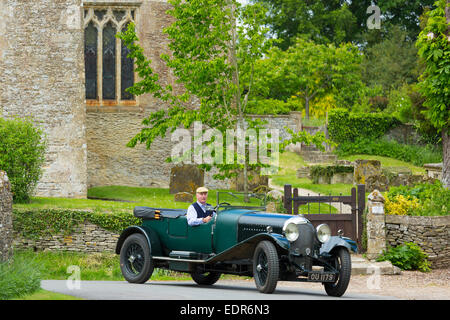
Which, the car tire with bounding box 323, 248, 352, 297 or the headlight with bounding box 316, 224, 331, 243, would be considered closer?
the car tire with bounding box 323, 248, 352, 297

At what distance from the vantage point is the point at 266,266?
35.5 ft

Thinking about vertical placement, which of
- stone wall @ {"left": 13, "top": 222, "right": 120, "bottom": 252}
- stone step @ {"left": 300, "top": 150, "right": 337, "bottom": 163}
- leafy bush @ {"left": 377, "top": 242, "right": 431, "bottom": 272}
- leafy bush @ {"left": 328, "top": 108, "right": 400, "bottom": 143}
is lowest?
leafy bush @ {"left": 377, "top": 242, "right": 431, "bottom": 272}

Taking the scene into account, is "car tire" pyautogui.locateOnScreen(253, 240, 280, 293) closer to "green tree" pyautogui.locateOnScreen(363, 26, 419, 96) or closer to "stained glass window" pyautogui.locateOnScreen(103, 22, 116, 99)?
"stained glass window" pyautogui.locateOnScreen(103, 22, 116, 99)

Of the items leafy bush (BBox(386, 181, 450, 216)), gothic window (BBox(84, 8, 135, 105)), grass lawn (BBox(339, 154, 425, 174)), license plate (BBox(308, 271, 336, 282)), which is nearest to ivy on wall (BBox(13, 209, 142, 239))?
leafy bush (BBox(386, 181, 450, 216))

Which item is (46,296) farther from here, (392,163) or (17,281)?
(392,163)

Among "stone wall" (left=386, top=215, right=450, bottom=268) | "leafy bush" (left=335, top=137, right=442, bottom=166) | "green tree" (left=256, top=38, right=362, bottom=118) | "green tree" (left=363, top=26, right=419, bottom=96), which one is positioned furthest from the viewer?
"green tree" (left=363, top=26, right=419, bottom=96)

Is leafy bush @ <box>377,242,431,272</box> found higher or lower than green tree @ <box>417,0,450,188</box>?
lower

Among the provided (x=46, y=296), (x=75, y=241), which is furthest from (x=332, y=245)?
(x=75, y=241)

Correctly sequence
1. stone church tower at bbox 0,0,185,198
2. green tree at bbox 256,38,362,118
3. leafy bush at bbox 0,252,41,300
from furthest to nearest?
green tree at bbox 256,38,362,118 → stone church tower at bbox 0,0,185,198 → leafy bush at bbox 0,252,41,300

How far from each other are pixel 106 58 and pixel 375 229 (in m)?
15.0

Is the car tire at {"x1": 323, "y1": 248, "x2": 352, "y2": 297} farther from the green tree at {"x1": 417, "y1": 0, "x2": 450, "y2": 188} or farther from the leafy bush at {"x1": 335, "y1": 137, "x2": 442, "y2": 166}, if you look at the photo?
the leafy bush at {"x1": 335, "y1": 137, "x2": 442, "y2": 166}

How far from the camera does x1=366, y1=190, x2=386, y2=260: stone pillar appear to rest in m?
17.1
